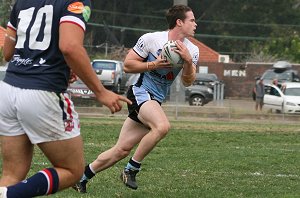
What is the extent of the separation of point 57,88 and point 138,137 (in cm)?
294

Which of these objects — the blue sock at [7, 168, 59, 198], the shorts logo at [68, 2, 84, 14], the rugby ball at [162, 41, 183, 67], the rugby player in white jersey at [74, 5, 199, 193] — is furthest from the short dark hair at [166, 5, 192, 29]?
the blue sock at [7, 168, 59, 198]

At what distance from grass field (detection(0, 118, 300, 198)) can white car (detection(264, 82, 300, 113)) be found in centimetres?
1524

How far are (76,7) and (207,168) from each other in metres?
5.77

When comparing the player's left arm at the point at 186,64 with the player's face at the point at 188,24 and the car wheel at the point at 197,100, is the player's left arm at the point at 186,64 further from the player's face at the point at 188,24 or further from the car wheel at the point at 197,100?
the car wheel at the point at 197,100

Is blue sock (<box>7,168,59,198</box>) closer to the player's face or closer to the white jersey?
the white jersey

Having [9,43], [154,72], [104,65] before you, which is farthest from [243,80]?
[9,43]

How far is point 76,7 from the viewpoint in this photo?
217 inches

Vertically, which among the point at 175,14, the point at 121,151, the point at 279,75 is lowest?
the point at 279,75

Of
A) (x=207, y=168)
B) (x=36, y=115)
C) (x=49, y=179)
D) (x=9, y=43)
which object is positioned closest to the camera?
(x=36, y=115)

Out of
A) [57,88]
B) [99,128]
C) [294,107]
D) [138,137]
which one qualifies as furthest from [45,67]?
[294,107]

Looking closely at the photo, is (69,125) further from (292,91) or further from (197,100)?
(197,100)

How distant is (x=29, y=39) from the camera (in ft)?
18.6

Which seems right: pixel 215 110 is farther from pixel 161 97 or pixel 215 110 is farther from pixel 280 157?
pixel 161 97

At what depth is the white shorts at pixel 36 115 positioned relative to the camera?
5492mm
